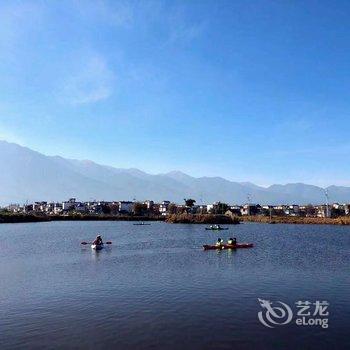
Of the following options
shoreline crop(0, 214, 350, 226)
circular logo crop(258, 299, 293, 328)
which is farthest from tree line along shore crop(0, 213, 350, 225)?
circular logo crop(258, 299, 293, 328)

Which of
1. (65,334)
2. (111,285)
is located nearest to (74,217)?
(111,285)

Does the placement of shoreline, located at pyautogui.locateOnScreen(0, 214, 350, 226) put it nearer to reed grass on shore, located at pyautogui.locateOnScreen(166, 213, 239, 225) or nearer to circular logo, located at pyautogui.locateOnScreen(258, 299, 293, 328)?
reed grass on shore, located at pyautogui.locateOnScreen(166, 213, 239, 225)

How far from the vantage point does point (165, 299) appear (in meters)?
28.6

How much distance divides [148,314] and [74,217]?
168 meters

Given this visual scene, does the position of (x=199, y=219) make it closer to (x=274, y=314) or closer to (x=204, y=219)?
(x=204, y=219)

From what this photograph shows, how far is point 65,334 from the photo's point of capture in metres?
21.2

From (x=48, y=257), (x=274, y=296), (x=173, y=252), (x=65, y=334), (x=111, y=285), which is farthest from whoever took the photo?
(x=173, y=252)

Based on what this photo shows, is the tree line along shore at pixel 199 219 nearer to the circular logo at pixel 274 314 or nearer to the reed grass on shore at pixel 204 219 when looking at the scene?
the reed grass on shore at pixel 204 219

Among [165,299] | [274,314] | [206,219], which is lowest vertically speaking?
[274,314]

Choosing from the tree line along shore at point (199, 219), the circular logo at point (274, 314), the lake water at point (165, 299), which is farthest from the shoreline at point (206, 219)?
the circular logo at point (274, 314)

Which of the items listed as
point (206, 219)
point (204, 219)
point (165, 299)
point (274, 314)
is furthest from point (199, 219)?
point (274, 314)

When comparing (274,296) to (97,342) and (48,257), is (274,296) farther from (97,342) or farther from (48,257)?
(48,257)

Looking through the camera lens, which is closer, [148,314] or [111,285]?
[148,314]

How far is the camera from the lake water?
20.6 m
